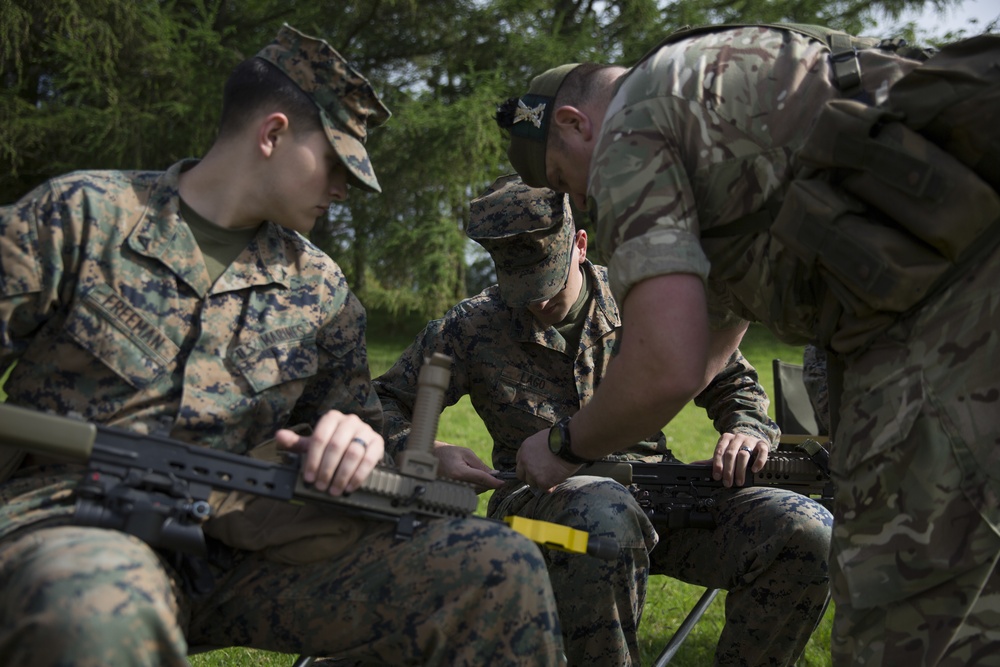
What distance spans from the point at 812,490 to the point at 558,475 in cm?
155

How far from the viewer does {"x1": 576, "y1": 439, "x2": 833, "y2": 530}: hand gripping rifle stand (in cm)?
370

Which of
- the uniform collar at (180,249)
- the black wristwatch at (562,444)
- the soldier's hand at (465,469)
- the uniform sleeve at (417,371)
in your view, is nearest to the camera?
the uniform collar at (180,249)

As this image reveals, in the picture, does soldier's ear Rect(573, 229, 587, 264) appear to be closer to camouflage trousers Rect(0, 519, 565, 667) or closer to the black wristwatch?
the black wristwatch

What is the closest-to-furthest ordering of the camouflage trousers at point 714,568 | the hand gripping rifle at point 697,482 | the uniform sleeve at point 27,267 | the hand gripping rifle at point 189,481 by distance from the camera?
the hand gripping rifle at point 189,481, the uniform sleeve at point 27,267, the camouflage trousers at point 714,568, the hand gripping rifle at point 697,482

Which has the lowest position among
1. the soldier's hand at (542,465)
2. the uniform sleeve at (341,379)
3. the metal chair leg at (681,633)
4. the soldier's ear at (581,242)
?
the metal chair leg at (681,633)

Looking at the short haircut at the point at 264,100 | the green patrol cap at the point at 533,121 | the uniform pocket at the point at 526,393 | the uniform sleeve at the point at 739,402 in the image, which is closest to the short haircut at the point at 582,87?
the green patrol cap at the point at 533,121

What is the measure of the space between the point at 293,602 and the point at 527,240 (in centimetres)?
179

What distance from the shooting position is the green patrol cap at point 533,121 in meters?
3.00

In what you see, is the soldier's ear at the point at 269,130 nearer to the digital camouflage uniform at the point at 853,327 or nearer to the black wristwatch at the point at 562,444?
the digital camouflage uniform at the point at 853,327

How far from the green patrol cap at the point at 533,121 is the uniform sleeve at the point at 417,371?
3.54ft

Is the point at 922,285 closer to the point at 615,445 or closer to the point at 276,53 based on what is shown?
the point at 615,445

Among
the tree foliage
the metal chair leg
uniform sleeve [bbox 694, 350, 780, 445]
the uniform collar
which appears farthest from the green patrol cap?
the tree foliage

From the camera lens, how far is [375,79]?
18812 millimetres

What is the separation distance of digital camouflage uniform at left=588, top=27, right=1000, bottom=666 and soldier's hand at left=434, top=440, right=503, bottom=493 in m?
1.27
